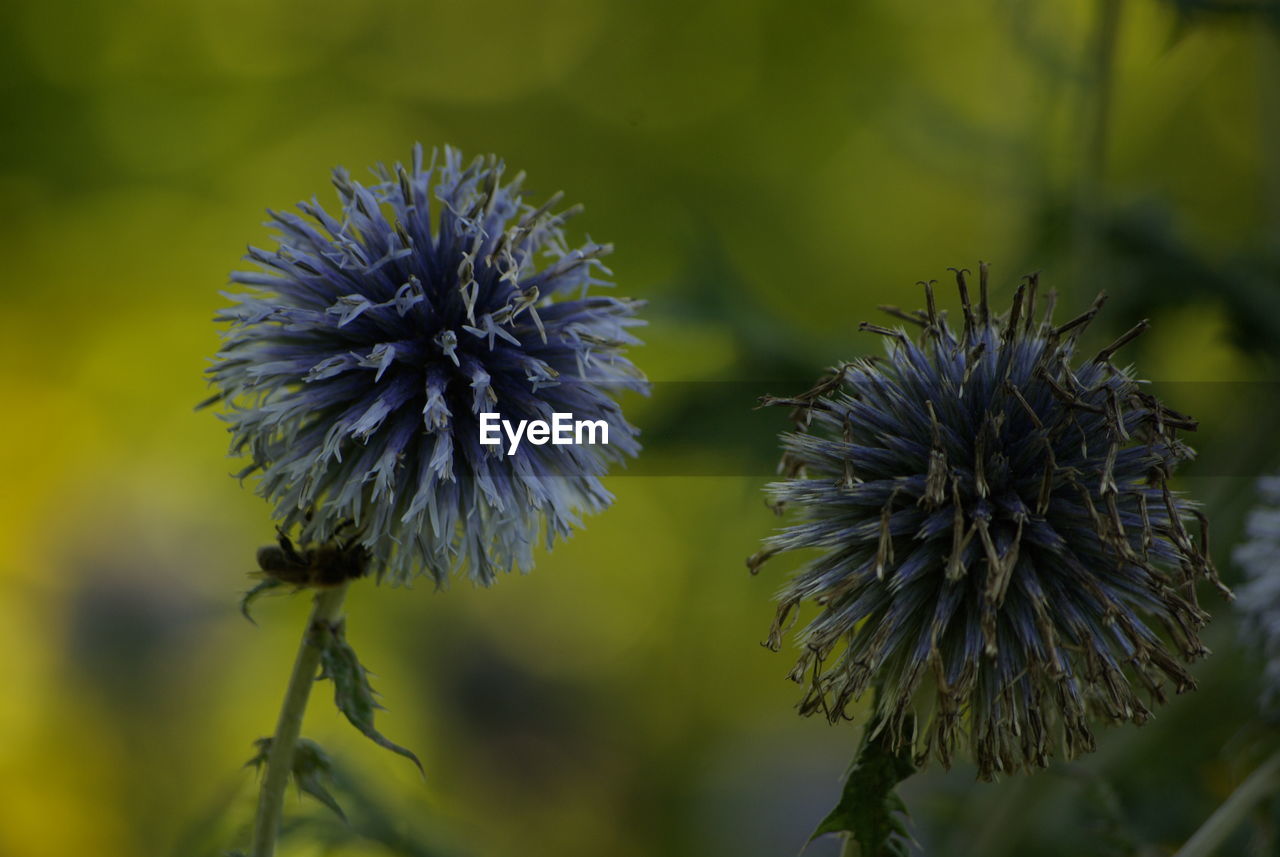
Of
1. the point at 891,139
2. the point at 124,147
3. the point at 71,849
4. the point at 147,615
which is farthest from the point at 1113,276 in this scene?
the point at 124,147

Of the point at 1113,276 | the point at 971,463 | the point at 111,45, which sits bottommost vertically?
the point at 971,463

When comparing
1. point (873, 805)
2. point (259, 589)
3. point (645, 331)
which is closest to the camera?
point (873, 805)

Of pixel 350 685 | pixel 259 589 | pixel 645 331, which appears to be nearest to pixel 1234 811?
pixel 350 685

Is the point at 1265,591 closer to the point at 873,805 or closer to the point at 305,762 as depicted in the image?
the point at 873,805

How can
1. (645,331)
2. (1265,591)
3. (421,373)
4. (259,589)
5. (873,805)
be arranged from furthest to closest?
1. (645,331)
2. (1265,591)
3. (421,373)
4. (259,589)
5. (873,805)

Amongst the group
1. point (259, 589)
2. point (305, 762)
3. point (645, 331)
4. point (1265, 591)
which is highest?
point (645, 331)

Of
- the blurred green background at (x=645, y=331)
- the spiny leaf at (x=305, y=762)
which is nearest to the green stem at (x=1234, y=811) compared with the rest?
the blurred green background at (x=645, y=331)

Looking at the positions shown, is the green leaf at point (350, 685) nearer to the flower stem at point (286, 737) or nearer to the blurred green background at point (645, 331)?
the flower stem at point (286, 737)

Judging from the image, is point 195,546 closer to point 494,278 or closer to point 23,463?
point 23,463
